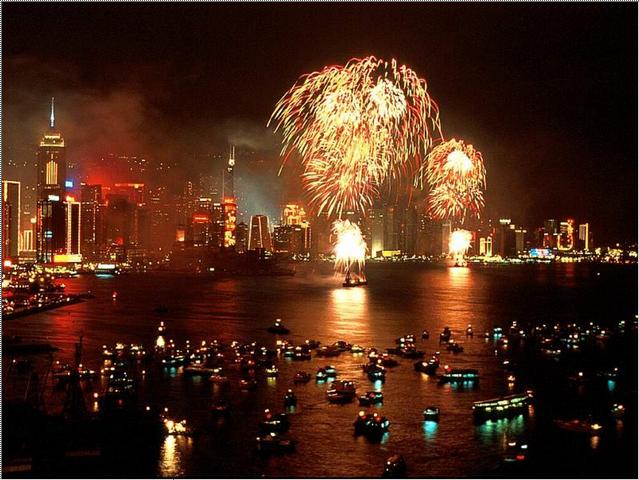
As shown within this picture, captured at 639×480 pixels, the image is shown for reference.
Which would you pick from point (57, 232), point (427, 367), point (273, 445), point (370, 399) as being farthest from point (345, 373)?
point (57, 232)

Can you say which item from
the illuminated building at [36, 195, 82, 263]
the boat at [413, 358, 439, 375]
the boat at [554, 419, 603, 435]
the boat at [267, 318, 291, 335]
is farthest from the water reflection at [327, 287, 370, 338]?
the illuminated building at [36, 195, 82, 263]

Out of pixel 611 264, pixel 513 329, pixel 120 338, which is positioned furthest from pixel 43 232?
pixel 611 264

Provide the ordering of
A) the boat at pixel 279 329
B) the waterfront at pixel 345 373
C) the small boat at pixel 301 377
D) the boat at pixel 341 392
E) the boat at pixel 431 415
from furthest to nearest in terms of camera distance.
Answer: the boat at pixel 279 329 → the small boat at pixel 301 377 → the boat at pixel 341 392 → the boat at pixel 431 415 → the waterfront at pixel 345 373

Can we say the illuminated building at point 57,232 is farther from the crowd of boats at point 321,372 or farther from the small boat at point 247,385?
the small boat at point 247,385

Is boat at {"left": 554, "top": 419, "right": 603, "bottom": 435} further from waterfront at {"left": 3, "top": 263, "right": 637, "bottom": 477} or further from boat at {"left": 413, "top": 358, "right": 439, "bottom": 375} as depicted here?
boat at {"left": 413, "top": 358, "right": 439, "bottom": 375}

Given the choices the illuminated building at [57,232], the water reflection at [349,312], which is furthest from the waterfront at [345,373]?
the illuminated building at [57,232]

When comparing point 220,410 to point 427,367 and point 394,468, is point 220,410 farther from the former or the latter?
point 427,367

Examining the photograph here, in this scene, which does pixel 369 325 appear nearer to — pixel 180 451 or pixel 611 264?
pixel 180 451
